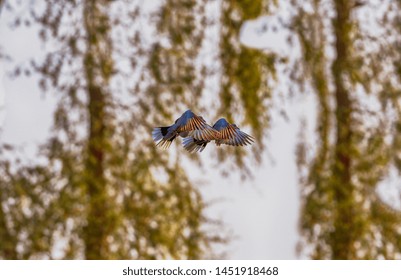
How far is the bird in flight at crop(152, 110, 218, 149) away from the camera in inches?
75.5

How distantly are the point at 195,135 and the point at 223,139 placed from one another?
0.09 metres


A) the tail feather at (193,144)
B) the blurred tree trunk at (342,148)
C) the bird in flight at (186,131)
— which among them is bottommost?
the tail feather at (193,144)

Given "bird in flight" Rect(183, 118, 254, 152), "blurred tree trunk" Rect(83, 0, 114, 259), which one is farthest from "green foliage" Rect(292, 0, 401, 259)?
"bird in flight" Rect(183, 118, 254, 152)

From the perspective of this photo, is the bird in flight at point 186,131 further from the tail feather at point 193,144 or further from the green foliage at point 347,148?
the green foliage at point 347,148

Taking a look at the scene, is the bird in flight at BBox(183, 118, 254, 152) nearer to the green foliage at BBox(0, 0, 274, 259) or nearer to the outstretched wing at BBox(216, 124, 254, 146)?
the outstretched wing at BBox(216, 124, 254, 146)

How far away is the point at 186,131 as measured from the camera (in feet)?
6.37

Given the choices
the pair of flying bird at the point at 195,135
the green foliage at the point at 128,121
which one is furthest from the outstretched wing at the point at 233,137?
the green foliage at the point at 128,121

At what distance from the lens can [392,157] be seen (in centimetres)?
557

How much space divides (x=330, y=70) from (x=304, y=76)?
0.22 m

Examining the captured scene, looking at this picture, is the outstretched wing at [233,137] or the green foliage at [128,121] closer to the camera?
the outstretched wing at [233,137]

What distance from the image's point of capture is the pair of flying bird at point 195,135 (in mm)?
1922

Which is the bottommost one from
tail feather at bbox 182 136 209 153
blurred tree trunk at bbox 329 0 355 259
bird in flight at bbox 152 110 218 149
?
tail feather at bbox 182 136 209 153

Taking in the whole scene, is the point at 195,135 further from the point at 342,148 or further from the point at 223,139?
the point at 342,148
